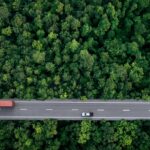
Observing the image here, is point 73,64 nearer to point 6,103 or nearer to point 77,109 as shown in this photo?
point 77,109

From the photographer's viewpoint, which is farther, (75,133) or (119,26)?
(119,26)

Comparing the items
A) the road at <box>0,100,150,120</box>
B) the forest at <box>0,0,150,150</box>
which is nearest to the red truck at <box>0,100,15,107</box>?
the forest at <box>0,0,150,150</box>

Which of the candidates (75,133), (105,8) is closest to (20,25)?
(105,8)

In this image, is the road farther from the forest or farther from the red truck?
the red truck

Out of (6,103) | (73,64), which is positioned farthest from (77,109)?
(6,103)

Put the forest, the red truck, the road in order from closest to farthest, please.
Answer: the forest
the red truck
the road

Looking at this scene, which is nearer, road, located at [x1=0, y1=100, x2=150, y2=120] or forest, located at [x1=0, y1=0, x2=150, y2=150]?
forest, located at [x1=0, y1=0, x2=150, y2=150]

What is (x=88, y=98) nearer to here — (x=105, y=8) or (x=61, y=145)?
(x=61, y=145)
